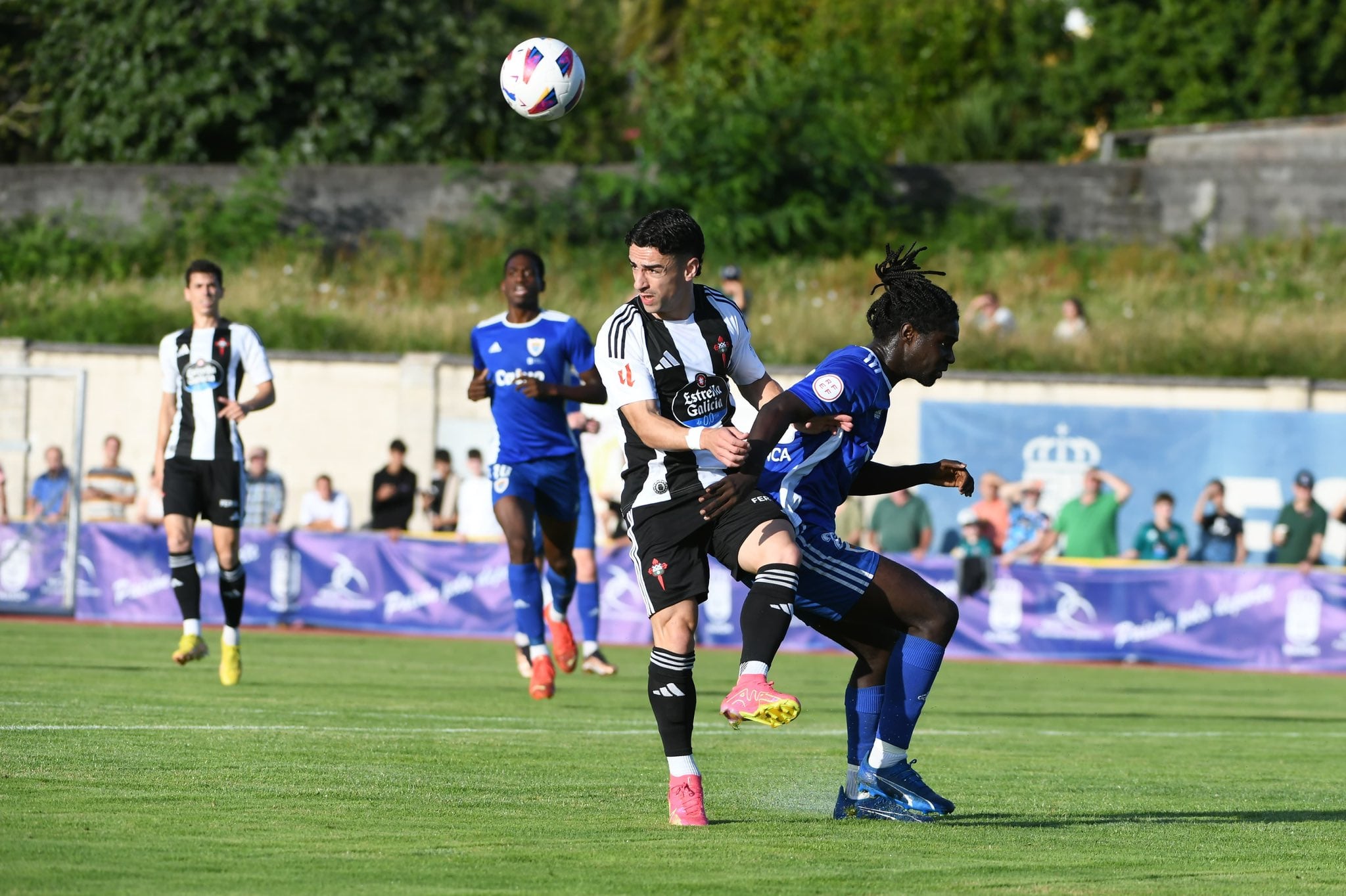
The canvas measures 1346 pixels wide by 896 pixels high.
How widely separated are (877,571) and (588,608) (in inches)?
265

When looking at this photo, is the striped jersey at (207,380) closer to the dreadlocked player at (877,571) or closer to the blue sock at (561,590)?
the blue sock at (561,590)

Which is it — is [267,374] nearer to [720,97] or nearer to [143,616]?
[143,616]

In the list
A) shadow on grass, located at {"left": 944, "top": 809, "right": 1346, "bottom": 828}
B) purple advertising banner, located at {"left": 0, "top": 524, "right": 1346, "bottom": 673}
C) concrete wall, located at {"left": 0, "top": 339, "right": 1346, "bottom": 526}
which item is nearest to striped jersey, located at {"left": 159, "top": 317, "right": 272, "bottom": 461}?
shadow on grass, located at {"left": 944, "top": 809, "right": 1346, "bottom": 828}

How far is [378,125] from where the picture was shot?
34781mm

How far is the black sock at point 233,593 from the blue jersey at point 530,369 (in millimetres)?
1793

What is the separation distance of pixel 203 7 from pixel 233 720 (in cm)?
2633

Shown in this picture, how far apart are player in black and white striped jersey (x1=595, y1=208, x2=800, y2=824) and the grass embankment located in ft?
59.3

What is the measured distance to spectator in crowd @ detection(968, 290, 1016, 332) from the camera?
2439cm

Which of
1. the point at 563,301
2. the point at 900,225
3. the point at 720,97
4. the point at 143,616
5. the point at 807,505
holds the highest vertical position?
the point at 720,97

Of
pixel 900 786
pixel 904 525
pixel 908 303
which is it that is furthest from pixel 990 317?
pixel 900 786

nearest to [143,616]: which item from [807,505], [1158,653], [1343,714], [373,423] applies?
[373,423]

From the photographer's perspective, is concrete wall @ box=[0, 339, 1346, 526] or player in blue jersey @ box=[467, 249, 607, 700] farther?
concrete wall @ box=[0, 339, 1346, 526]

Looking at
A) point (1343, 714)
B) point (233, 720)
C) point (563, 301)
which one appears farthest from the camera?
point (563, 301)

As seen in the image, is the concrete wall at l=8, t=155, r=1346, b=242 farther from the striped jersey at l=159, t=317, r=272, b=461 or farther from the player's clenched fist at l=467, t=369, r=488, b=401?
the player's clenched fist at l=467, t=369, r=488, b=401
